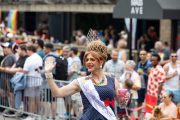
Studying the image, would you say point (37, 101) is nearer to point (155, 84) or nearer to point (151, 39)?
point (155, 84)

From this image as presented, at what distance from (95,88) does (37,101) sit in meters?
6.40

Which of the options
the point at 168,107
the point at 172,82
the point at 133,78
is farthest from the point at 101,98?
the point at 172,82

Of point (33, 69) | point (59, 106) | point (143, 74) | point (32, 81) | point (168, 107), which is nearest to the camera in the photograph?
point (168, 107)

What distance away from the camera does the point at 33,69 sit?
13297 mm

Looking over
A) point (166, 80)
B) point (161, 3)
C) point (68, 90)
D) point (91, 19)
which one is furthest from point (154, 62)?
point (91, 19)

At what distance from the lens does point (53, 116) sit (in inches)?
502

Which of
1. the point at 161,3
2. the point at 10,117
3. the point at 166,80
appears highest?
the point at 161,3

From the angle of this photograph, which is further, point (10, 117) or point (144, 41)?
point (144, 41)

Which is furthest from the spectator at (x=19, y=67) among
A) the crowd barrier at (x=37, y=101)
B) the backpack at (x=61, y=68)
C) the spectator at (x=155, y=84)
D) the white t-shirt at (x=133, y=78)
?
the spectator at (x=155, y=84)

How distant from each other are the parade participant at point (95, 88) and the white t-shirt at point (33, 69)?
618 cm

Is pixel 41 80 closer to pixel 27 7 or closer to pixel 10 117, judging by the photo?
pixel 10 117

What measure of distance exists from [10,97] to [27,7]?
20.3 metres

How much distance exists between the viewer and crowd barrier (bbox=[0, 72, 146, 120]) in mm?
12461

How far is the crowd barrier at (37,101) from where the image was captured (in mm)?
12461
